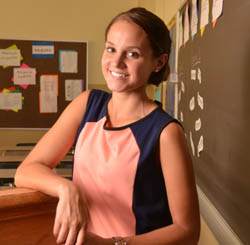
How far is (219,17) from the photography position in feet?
3.76

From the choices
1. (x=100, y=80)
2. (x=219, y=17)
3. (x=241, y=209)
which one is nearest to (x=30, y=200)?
(x=241, y=209)

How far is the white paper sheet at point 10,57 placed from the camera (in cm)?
369

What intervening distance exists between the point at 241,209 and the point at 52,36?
3.23m

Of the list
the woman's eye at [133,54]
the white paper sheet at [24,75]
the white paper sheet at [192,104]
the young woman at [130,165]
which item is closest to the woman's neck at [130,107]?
the young woman at [130,165]

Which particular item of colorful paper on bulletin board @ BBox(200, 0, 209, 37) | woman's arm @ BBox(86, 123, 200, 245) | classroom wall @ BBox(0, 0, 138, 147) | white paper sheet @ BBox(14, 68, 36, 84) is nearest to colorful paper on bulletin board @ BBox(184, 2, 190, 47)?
colorful paper on bulletin board @ BBox(200, 0, 209, 37)

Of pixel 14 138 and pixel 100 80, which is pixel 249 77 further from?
pixel 14 138

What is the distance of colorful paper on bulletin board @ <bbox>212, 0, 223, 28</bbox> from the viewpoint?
1.13m

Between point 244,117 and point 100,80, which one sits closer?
point 244,117

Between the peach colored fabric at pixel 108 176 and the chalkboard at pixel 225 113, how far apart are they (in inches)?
13.1

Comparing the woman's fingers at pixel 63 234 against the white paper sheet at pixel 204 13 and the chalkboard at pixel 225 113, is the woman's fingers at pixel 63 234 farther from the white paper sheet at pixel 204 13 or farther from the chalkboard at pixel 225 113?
the white paper sheet at pixel 204 13

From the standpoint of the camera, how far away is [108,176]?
873 mm

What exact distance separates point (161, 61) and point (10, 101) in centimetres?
313

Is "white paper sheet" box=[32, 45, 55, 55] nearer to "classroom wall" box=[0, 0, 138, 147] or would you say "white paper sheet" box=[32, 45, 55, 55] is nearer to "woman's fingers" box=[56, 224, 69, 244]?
"classroom wall" box=[0, 0, 138, 147]

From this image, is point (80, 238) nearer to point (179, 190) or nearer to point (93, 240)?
point (93, 240)
